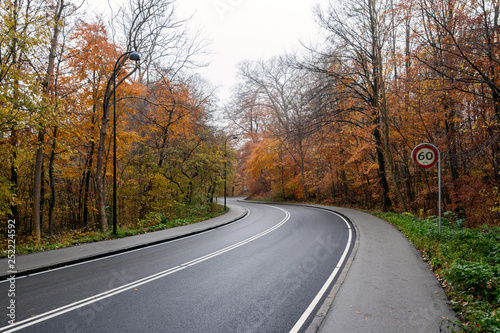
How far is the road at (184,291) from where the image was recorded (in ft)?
13.1

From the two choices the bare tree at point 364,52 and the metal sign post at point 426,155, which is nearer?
the metal sign post at point 426,155

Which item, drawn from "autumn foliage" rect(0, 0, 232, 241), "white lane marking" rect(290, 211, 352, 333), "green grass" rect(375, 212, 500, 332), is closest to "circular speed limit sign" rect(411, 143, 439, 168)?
"green grass" rect(375, 212, 500, 332)

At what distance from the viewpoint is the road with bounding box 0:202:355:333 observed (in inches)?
157

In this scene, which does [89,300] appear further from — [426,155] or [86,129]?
[86,129]

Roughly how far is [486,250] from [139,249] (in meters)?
9.95

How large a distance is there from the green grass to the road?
82.0 inches

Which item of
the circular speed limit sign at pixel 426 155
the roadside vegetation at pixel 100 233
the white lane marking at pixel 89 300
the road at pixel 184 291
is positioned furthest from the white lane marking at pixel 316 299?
the roadside vegetation at pixel 100 233

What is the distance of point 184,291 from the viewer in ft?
17.0

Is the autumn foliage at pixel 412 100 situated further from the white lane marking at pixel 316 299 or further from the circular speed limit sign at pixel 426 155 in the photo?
the white lane marking at pixel 316 299

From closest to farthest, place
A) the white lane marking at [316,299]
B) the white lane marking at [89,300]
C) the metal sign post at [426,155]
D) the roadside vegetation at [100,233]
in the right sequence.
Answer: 1. the white lane marking at [316,299]
2. the white lane marking at [89,300]
3. the metal sign post at [426,155]
4. the roadside vegetation at [100,233]

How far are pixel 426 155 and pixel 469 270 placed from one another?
4467 mm

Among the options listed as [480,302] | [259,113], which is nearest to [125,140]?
[480,302]

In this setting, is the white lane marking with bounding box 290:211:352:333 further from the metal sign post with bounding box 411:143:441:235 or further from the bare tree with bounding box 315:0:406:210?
the bare tree with bounding box 315:0:406:210

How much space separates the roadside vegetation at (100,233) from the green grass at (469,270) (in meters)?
11.0
